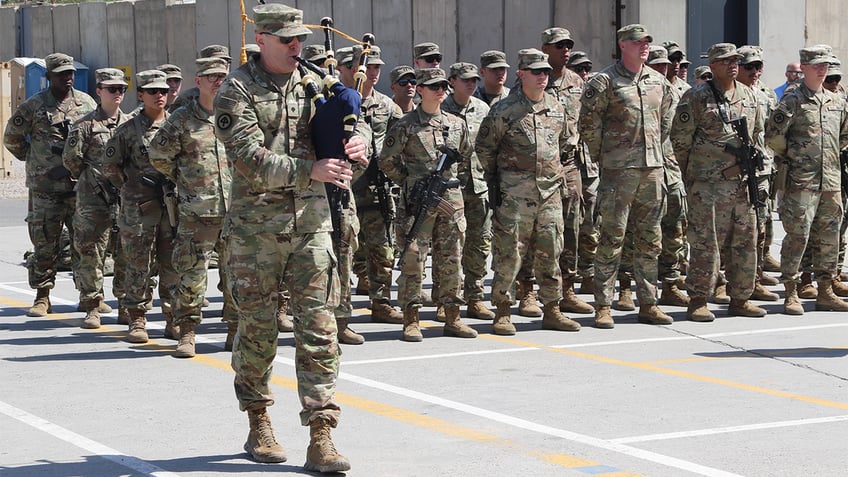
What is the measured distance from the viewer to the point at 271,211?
675cm

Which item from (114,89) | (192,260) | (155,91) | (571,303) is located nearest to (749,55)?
(571,303)

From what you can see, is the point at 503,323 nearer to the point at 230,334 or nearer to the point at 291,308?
the point at 230,334

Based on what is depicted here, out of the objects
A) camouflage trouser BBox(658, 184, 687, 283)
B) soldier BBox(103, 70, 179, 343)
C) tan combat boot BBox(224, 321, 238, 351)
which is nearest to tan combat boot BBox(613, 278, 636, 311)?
camouflage trouser BBox(658, 184, 687, 283)

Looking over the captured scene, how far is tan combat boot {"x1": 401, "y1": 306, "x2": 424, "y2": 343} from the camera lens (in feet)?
35.1

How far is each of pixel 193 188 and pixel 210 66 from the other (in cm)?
90

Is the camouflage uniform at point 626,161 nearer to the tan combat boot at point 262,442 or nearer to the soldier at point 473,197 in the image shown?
the soldier at point 473,197

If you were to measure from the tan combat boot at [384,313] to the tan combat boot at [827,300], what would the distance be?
3.83 meters

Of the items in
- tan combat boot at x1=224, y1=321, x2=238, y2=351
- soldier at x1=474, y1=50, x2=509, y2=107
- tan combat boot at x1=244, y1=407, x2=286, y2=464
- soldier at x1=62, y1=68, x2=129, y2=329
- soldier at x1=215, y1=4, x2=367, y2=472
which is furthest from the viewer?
soldier at x1=474, y1=50, x2=509, y2=107

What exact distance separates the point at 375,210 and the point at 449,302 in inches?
63.7

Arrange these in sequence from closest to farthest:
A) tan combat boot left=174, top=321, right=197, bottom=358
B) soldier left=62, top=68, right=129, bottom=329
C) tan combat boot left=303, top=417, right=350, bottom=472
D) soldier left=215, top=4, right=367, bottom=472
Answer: tan combat boot left=303, top=417, right=350, bottom=472
soldier left=215, top=4, right=367, bottom=472
tan combat boot left=174, top=321, right=197, bottom=358
soldier left=62, top=68, right=129, bottom=329

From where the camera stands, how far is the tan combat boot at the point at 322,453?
6.48 m

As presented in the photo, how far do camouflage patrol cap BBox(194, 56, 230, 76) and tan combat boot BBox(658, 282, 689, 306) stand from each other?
4908 mm

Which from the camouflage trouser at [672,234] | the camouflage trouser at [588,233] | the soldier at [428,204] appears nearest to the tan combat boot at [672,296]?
the camouflage trouser at [672,234]

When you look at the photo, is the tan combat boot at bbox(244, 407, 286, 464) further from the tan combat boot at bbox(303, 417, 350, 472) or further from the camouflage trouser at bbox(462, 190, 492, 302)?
the camouflage trouser at bbox(462, 190, 492, 302)
